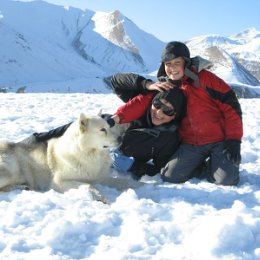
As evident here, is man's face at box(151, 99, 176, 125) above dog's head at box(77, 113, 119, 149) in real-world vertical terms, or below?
above

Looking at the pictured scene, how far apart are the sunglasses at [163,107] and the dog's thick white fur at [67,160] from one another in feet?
2.55

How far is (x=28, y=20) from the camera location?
188 m

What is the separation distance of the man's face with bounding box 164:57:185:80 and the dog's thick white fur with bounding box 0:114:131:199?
1.09 meters

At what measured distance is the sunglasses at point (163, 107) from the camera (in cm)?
567

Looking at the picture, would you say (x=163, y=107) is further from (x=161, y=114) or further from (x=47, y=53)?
(x=47, y=53)

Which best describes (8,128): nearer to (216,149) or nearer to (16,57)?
(216,149)

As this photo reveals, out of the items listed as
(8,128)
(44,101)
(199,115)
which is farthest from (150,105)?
(44,101)

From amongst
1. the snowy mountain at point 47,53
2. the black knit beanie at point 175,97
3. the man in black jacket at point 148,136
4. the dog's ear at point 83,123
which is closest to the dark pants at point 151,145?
the man in black jacket at point 148,136

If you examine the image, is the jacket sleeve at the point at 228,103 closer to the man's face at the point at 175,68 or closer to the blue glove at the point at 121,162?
the man's face at the point at 175,68

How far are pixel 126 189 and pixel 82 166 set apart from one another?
60 centimetres

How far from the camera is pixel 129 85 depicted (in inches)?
241

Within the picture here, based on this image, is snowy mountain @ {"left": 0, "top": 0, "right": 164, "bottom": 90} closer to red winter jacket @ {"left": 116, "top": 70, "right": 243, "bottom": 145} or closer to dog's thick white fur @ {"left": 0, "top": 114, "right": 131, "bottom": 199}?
red winter jacket @ {"left": 116, "top": 70, "right": 243, "bottom": 145}

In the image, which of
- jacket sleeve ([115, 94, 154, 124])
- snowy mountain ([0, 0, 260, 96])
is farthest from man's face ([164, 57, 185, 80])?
snowy mountain ([0, 0, 260, 96])

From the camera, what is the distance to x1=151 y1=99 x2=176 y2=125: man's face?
5.64 meters
